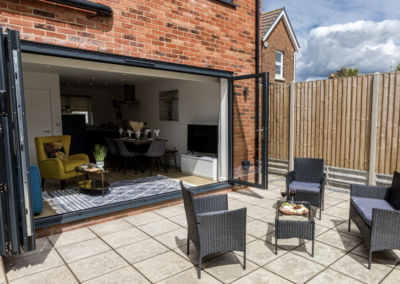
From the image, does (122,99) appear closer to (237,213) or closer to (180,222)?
(180,222)

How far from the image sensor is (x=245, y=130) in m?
5.53

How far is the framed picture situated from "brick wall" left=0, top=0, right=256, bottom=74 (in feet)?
10.5

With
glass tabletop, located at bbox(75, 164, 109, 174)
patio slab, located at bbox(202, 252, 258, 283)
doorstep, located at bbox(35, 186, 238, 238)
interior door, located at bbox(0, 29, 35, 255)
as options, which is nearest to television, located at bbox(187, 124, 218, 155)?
doorstep, located at bbox(35, 186, 238, 238)

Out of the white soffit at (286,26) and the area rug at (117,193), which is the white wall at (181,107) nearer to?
the area rug at (117,193)

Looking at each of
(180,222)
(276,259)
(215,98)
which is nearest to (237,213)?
(276,259)

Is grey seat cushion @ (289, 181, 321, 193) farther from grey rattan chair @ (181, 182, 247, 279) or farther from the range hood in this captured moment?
the range hood

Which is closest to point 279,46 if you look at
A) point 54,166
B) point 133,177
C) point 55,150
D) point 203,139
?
point 203,139

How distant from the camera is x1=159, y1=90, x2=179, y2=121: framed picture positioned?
820 cm

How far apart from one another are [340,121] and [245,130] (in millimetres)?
1855

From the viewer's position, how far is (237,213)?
8.51 ft

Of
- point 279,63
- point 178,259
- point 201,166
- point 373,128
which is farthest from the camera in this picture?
point 279,63

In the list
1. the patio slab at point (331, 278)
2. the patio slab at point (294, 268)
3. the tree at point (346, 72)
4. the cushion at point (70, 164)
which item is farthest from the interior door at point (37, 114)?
the tree at point (346, 72)

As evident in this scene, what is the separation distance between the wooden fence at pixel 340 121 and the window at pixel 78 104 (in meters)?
8.26

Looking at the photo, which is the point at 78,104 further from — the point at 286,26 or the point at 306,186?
the point at 306,186
